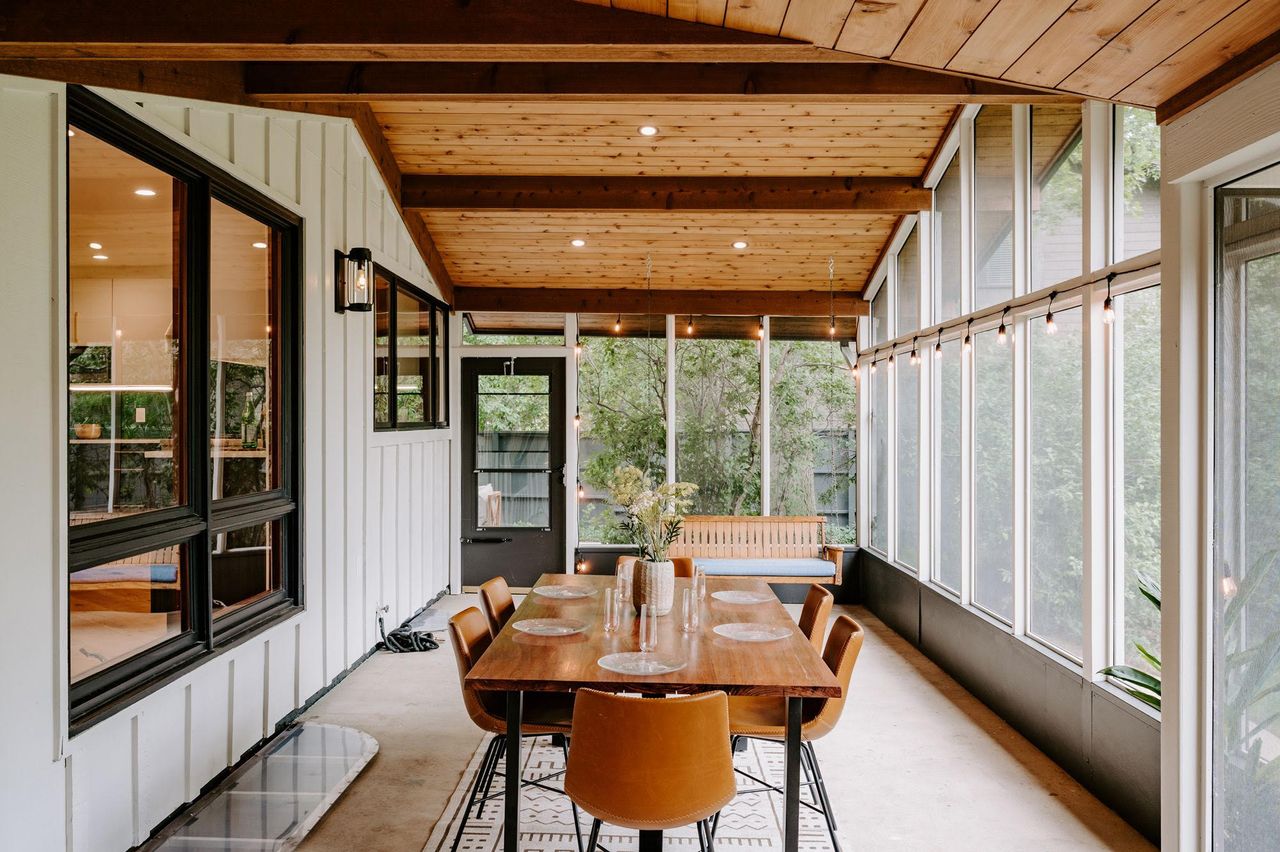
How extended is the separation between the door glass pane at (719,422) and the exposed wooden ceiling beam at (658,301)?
30 centimetres

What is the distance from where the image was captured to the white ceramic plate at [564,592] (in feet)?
12.9

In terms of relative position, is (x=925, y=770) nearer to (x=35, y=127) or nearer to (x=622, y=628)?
(x=622, y=628)

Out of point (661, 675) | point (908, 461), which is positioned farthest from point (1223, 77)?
point (908, 461)

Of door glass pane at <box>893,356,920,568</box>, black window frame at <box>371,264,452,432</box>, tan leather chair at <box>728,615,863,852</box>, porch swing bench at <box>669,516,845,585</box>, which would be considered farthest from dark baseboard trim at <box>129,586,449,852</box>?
door glass pane at <box>893,356,920,568</box>

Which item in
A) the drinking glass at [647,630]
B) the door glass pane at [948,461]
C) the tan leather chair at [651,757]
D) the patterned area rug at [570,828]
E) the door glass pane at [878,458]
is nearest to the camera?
the tan leather chair at [651,757]

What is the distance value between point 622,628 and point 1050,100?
122 inches

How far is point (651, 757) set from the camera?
233 centimetres

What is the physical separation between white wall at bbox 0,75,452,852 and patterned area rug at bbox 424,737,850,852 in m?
1.13

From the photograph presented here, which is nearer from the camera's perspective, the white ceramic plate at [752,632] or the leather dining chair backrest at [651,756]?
the leather dining chair backrest at [651,756]

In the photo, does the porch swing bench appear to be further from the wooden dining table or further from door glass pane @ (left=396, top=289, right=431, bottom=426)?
the wooden dining table

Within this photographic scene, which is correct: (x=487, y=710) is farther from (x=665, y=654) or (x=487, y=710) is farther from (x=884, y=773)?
(x=884, y=773)

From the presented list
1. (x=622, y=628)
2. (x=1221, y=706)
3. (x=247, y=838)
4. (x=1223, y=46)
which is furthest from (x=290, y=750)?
(x=1223, y=46)

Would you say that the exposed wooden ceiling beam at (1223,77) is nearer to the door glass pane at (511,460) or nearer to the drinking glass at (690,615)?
the drinking glass at (690,615)

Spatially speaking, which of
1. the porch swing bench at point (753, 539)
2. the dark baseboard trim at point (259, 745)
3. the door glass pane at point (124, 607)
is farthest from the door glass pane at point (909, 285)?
the door glass pane at point (124, 607)
